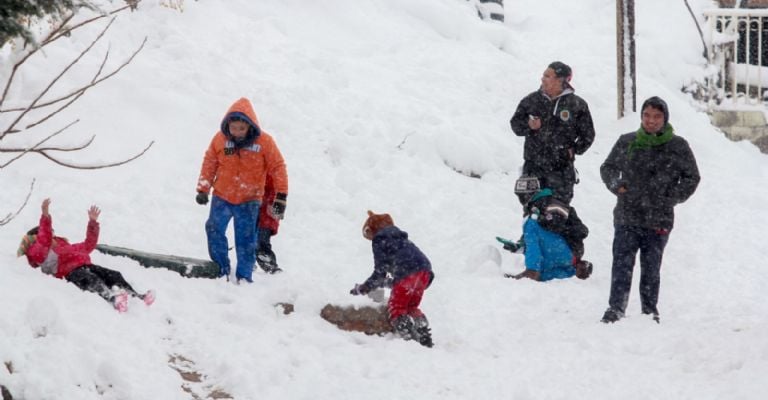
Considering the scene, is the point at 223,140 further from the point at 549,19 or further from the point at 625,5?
the point at 549,19

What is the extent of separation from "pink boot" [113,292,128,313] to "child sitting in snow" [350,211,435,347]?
1749 millimetres

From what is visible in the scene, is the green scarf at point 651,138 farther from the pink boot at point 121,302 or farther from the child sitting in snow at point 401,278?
the pink boot at point 121,302

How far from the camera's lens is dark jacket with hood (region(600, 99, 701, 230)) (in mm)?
7539

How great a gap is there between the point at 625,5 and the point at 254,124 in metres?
7.59

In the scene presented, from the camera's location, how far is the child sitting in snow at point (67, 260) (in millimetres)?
6527

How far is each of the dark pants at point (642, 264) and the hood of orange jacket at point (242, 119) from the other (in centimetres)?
307

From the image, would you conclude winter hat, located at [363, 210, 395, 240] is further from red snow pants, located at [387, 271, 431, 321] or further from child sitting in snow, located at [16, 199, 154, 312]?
child sitting in snow, located at [16, 199, 154, 312]

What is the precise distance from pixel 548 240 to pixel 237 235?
2.97 meters

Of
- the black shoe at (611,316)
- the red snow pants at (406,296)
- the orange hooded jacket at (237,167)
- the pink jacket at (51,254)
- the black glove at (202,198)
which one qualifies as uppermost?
the orange hooded jacket at (237,167)

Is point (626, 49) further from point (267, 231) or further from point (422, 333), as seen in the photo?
point (422, 333)

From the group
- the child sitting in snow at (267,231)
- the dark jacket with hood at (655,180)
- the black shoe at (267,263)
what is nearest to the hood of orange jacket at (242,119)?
the child sitting in snow at (267,231)

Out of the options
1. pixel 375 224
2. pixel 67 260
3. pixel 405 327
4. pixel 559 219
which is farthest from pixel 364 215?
pixel 67 260

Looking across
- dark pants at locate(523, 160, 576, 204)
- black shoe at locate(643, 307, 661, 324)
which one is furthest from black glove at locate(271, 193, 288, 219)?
black shoe at locate(643, 307, 661, 324)

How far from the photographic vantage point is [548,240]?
9047mm
